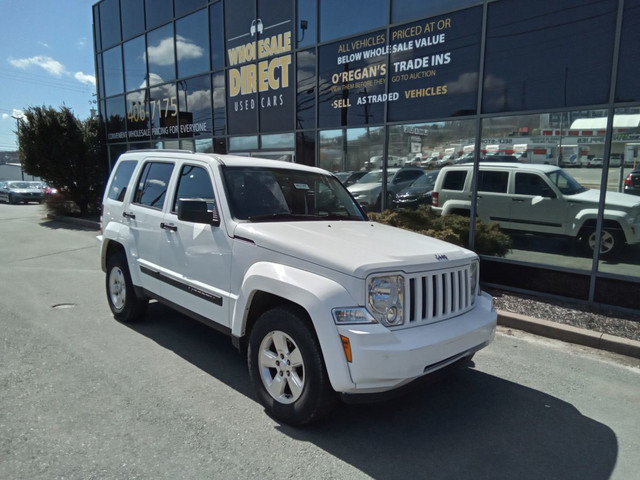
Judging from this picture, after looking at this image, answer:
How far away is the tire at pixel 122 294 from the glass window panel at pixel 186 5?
9.77 m

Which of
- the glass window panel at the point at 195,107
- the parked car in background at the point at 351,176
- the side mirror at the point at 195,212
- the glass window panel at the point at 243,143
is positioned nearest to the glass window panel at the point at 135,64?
the glass window panel at the point at 195,107

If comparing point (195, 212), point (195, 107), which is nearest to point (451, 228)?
point (195, 212)

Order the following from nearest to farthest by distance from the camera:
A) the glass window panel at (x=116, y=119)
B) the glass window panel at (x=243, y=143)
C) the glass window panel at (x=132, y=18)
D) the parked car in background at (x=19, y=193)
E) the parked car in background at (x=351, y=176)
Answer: the parked car in background at (x=351, y=176) < the glass window panel at (x=243, y=143) < the glass window panel at (x=132, y=18) < the glass window panel at (x=116, y=119) < the parked car in background at (x=19, y=193)

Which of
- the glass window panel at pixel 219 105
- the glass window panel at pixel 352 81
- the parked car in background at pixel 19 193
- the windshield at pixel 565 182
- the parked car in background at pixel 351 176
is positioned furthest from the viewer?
the parked car in background at pixel 19 193

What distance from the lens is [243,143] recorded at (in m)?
11.8

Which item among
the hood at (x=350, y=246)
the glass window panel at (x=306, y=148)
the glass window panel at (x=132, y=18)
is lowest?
the hood at (x=350, y=246)

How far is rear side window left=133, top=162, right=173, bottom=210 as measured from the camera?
4.67 meters

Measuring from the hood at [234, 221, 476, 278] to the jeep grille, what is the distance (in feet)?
0.31

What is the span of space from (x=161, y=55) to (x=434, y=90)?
1022 centimetres

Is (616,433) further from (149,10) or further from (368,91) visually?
(149,10)

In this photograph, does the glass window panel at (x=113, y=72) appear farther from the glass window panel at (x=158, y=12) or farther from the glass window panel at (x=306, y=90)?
the glass window panel at (x=306, y=90)

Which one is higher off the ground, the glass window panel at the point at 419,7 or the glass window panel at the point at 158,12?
the glass window panel at the point at 158,12

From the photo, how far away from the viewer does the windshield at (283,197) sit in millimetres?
3873

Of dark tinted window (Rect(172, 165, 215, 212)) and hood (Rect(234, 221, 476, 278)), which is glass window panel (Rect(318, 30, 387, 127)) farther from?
hood (Rect(234, 221, 476, 278))
